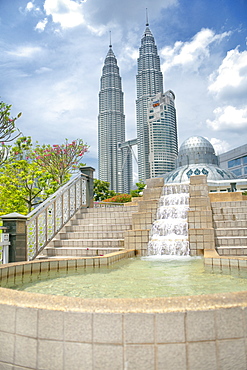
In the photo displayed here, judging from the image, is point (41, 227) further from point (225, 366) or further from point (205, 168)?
point (205, 168)

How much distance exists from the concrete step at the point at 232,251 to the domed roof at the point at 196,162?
28203 millimetres

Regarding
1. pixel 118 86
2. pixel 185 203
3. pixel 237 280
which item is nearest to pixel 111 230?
pixel 185 203

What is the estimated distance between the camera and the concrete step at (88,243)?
8375 millimetres

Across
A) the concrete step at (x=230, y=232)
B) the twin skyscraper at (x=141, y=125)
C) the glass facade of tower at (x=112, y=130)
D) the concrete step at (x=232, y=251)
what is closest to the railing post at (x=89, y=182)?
the concrete step at (x=230, y=232)

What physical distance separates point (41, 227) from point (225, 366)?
7608mm

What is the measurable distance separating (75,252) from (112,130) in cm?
9430

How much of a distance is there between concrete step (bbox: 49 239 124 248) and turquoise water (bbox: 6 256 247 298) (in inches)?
120

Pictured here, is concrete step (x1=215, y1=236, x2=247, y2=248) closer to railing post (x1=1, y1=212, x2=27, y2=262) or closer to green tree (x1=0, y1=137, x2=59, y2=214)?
railing post (x1=1, y1=212, x2=27, y2=262)

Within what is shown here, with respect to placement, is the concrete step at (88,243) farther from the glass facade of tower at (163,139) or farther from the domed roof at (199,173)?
the glass facade of tower at (163,139)

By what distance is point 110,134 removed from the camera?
324ft

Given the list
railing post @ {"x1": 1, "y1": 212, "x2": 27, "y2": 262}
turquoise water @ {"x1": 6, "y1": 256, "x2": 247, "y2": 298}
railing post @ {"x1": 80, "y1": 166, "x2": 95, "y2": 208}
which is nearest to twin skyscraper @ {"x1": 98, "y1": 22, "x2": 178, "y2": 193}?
railing post @ {"x1": 80, "y1": 166, "x2": 95, "y2": 208}

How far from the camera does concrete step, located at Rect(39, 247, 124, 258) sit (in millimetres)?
7930

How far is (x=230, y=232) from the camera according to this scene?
821 cm

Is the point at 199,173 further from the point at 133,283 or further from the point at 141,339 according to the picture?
the point at 141,339
